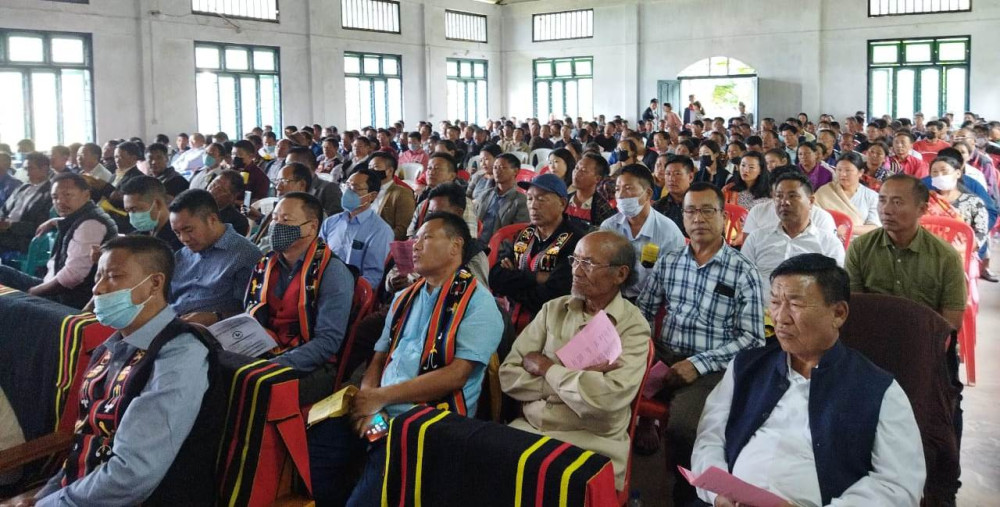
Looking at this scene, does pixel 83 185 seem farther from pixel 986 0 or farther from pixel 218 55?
pixel 986 0

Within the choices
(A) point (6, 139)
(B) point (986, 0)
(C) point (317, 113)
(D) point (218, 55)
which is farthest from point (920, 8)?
(A) point (6, 139)

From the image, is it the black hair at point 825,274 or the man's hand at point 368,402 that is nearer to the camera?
the black hair at point 825,274

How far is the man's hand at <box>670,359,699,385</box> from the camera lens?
8.80ft

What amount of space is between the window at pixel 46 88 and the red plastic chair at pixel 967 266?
1222 centimetres

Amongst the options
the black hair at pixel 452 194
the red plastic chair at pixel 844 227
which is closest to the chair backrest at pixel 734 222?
the red plastic chair at pixel 844 227

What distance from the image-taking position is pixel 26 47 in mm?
11555

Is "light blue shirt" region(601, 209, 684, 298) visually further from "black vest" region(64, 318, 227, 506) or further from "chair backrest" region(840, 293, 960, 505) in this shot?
"black vest" region(64, 318, 227, 506)

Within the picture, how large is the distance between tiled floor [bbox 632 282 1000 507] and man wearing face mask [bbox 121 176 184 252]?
8.61ft

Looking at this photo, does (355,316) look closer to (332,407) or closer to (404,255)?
(404,255)

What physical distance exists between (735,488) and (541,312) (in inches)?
37.9

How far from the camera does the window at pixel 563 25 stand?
19656 millimetres

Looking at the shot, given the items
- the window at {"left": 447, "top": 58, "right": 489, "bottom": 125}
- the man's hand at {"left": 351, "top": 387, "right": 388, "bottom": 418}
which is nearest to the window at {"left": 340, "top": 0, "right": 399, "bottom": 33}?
the window at {"left": 447, "top": 58, "right": 489, "bottom": 125}

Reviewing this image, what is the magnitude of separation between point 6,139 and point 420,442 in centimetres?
1233

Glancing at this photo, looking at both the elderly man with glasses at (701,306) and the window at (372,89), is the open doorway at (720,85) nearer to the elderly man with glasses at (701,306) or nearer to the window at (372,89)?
the window at (372,89)
